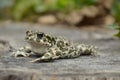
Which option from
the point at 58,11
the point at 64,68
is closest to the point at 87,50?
the point at 64,68

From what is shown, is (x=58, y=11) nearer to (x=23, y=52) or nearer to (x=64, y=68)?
(x=23, y=52)

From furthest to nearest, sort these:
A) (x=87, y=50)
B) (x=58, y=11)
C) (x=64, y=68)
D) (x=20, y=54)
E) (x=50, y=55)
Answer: (x=58, y=11)
(x=87, y=50)
(x=20, y=54)
(x=50, y=55)
(x=64, y=68)

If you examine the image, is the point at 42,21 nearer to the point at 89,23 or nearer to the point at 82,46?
the point at 89,23

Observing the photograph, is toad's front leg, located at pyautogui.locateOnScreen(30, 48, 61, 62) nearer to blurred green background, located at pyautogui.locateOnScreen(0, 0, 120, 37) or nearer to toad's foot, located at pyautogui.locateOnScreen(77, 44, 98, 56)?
toad's foot, located at pyautogui.locateOnScreen(77, 44, 98, 56)

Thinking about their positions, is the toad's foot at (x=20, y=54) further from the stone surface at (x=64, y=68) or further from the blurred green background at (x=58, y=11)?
the blurred green background at (x=58, y=11)

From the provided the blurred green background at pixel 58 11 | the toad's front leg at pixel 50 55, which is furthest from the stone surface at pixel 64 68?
the blurred green background at pixel 58 11

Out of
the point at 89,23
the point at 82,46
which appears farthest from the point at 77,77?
the point at 89,23
